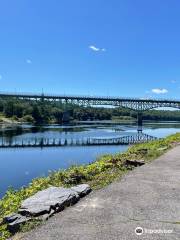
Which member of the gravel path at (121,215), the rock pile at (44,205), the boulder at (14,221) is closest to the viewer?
the gravel path at (121,215)

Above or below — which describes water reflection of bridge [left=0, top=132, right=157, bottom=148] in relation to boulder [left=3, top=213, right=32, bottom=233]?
below

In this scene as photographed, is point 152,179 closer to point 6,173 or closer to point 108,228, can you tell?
point 108,228

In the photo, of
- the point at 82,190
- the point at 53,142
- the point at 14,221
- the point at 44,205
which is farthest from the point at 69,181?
the point at 53,142

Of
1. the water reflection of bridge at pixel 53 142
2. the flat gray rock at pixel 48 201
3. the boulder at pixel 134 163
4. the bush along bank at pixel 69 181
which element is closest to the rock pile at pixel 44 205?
the flat gray rock at pixel 48 201

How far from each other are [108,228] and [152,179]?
4.63m

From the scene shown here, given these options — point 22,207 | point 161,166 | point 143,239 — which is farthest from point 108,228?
point 161,166

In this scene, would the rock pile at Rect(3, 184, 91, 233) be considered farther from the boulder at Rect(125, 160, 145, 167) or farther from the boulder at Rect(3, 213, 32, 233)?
the boulder at Rect(125, 160, 145, 167)

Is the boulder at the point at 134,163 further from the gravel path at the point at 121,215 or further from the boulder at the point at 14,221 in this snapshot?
the boulder at the point at 14,221

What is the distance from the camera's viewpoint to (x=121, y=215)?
725 cm

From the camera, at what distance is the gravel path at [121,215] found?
246 inches

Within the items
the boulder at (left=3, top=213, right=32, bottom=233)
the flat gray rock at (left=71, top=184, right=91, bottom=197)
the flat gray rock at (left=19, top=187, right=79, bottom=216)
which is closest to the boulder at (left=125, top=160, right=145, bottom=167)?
the flat gray rock at (left=71, top=184, right=91, bottom=197)

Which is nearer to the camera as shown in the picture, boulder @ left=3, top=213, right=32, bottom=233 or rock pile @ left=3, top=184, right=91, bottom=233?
boulder @ left=3, top=213, right=32, bottom=233

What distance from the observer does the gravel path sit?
6.26m

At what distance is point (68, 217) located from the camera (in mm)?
7266
